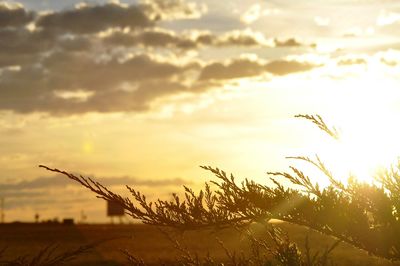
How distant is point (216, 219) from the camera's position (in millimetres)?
6055

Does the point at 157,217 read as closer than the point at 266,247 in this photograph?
Yes

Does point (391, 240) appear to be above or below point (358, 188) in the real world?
below

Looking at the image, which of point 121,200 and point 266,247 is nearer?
point 121,200

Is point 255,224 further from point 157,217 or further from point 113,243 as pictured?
point 113,243

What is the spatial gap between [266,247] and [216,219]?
70 cm

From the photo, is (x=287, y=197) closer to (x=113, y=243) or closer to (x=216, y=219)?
(x=216, y=219)

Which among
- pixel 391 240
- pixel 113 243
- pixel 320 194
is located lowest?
pixel 391 240

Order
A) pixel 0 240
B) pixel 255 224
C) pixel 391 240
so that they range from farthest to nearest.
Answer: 1. pixel 0 240
2. pixel 255 224
3. pixel 391 240

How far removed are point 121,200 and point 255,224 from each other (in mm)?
1220

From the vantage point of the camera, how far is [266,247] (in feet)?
21.4

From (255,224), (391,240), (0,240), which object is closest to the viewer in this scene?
(391,240)

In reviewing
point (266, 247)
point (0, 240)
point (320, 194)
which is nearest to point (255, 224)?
point (266, 247)

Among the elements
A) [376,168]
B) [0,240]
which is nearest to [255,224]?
[376,168]

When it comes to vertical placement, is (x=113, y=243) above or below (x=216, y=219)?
above
